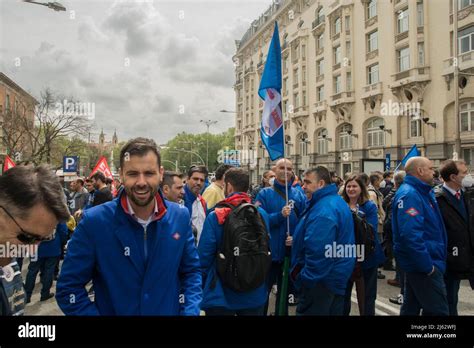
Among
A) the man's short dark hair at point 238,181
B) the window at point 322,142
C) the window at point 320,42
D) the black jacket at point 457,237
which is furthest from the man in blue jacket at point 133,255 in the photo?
the window at point 320,42

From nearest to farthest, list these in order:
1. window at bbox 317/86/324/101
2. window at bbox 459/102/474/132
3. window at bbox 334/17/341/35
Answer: window at bbox 459/102/474/132, window at bbox 334/17/341/35, window at bbox 317/86/324/101

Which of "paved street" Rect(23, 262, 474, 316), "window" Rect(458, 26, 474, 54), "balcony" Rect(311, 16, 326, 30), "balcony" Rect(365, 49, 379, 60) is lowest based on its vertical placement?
"paved street" Rect(23, 262, 474, 316)

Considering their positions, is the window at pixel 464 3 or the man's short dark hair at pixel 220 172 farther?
the window at pixel 464 3

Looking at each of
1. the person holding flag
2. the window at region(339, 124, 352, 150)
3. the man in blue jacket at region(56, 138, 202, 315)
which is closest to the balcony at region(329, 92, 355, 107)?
the window at region(339, 124, 352, 150)

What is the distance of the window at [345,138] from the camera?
3227 centimetres

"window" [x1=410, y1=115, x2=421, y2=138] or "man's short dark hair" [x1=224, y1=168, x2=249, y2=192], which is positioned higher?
"window" [x1=410, y1=115, x2=421, y2=138]

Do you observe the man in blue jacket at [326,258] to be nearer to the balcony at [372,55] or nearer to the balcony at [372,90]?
the balcony at [372,90]

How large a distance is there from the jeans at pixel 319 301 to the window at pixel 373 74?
1139 inches

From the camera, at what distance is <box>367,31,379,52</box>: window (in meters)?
29.2

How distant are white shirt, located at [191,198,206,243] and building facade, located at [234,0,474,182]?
39.4 feet

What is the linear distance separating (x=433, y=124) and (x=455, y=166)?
2196cm

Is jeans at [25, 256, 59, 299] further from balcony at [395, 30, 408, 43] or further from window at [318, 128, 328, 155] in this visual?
window at [318, 128, 328, 155]

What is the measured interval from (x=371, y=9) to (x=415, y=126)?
33.6ft

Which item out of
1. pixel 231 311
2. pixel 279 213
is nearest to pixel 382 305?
pixel 279 213
